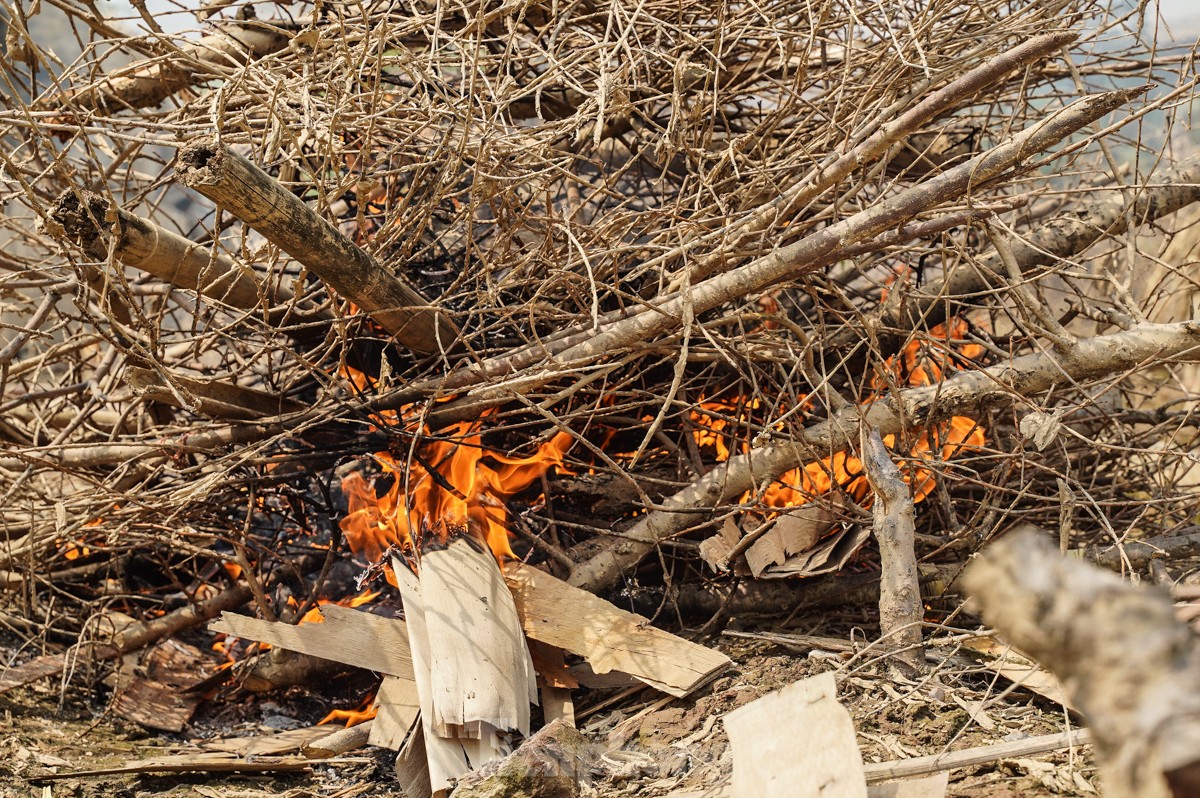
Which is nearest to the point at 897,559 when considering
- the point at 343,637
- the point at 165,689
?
the point at 343,637

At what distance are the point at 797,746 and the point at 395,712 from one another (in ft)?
5.84

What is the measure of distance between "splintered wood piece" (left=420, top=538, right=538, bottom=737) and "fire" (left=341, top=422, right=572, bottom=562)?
0.21 meters

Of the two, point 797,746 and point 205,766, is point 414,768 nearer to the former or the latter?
point 205,766

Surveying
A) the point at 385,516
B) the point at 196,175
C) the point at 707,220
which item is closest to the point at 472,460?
the point at 385,516

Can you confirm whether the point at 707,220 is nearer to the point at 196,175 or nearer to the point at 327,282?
the point at 327,282

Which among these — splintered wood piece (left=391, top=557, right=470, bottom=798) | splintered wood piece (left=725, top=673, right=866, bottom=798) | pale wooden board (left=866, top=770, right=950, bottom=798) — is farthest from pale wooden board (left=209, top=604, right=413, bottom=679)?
pale wooden board (left=866, top=770, right=950, bottom=798)

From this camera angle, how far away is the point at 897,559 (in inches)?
113

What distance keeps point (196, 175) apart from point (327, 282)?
0.68 metres

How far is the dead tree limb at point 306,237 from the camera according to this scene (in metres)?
2.33

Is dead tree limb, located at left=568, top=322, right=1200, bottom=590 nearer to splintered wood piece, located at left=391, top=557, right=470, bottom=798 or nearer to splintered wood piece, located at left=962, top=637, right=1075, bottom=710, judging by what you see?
splintered wood piece, located at left=391, top=557, right=470, bottom=798

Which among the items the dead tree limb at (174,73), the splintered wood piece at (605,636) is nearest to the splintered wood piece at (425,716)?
the splintered wood piece at (605,636)

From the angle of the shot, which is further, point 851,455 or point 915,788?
Answer: point 851,455

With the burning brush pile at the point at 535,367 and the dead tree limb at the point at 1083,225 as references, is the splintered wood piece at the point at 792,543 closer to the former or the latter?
the burning brush pile at the point at 535,367

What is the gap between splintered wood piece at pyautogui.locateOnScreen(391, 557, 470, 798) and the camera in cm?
288
